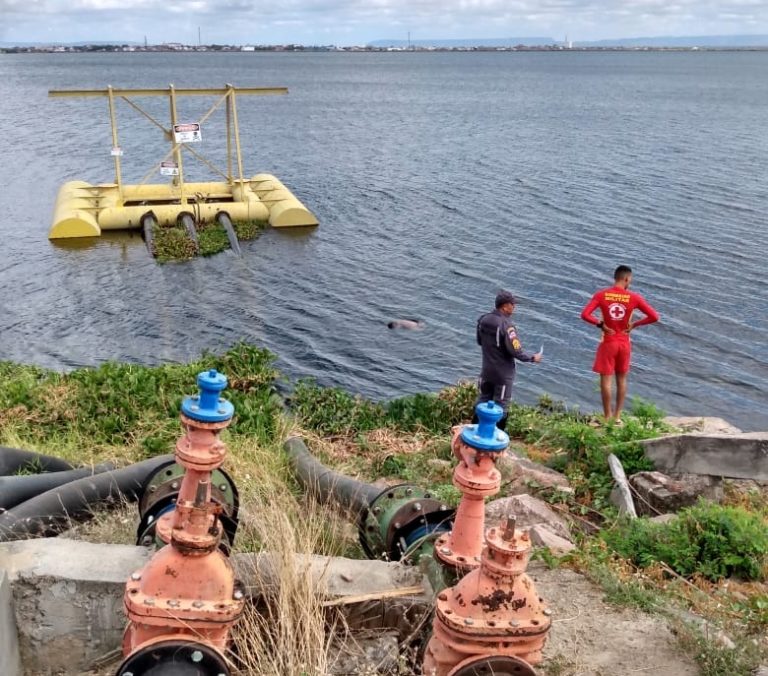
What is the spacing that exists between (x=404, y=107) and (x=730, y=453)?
63128 mm

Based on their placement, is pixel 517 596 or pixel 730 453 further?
pixel 730 453

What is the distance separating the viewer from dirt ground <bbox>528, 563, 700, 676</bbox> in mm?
Answer: 3746

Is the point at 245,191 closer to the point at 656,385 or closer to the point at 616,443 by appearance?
the point at 656,385

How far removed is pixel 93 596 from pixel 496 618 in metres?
2.00

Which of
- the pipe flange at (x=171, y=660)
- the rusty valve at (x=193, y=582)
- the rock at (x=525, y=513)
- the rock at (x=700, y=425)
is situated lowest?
the rock at (x=700, y=425)

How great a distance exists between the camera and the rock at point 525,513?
575 centimetres

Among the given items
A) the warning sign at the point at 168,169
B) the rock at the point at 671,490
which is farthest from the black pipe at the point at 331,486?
the warning sign at the point at 168,169

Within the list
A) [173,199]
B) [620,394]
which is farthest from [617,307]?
[173,199]

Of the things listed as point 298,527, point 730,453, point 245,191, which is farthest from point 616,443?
point 245,191

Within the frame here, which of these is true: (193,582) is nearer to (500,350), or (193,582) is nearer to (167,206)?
(500,350)

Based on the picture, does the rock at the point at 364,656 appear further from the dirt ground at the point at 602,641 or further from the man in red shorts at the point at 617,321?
the man in red shorts at the point at 617,321

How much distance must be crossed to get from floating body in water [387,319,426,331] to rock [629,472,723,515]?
29.8 feet

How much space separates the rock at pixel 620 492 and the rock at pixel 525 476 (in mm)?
388

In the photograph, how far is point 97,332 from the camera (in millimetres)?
15180
